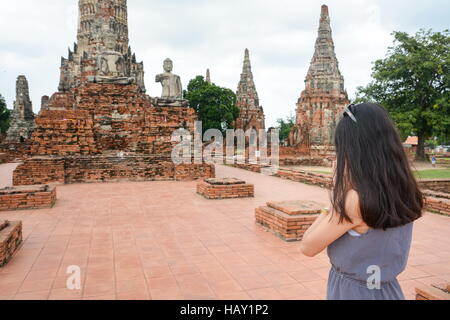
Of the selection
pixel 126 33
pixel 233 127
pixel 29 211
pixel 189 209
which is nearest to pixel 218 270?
pixel 189 209

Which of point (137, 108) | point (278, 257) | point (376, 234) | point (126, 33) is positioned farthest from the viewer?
point (126, 33)

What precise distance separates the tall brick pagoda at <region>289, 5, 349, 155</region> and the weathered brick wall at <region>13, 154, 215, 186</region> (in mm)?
13747

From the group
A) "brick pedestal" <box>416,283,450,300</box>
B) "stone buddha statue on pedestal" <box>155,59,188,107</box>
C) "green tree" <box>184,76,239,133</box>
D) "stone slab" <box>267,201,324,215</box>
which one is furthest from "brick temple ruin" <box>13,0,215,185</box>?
"green tree" <box>184,76,239,133</box>

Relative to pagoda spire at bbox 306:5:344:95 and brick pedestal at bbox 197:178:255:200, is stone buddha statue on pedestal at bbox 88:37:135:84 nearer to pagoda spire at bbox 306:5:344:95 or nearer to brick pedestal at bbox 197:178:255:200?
brick pedestal at bbox 197:178:255:200

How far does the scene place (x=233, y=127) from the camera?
38.2 meters

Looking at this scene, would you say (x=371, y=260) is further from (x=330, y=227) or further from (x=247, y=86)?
(x=247, y=86)

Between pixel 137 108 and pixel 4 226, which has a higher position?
pixel 137 108

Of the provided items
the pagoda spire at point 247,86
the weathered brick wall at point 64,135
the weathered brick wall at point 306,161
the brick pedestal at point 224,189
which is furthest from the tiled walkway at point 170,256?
the pagoda spire at point 247,86

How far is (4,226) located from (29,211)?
7.35 feet

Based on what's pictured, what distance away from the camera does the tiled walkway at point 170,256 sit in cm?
316

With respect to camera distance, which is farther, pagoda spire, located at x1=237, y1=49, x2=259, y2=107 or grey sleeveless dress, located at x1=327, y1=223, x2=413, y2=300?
pagoda spire, located at x1=237, y1=49, x2=259, y2=107

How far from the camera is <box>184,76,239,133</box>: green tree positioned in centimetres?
3969

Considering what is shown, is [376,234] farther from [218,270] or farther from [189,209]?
[189,209]

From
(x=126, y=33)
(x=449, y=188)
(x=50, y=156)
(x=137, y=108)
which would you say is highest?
(x=126, y=33)
